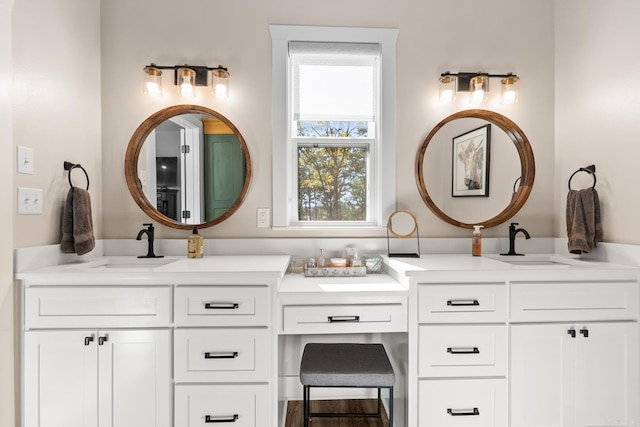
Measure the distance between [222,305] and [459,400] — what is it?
1139 mm

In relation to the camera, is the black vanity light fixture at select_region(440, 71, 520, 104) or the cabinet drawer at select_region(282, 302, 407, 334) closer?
the cabinet drawer at select_region(282, 302, 407, 334)

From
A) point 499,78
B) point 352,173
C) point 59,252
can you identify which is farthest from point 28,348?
point 499,78

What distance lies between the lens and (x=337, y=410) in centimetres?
215

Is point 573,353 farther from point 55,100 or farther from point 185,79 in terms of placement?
point 55,100

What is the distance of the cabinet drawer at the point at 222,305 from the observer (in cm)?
155

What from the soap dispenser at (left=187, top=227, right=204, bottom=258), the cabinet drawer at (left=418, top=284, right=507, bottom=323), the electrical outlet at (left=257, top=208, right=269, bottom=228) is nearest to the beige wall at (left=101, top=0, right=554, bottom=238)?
the electrical outlet at (left=257, top=208, right=269, bottom=228)

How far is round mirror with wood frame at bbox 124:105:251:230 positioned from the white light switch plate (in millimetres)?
584

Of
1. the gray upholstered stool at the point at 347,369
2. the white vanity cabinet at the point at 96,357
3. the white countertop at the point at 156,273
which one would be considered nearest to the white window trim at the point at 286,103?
the white countertop at the point at 156,273

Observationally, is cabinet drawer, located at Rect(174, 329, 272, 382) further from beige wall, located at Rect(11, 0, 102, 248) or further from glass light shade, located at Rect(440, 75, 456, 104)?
glass light shade, located at Rect(440, 75, 456, 104)

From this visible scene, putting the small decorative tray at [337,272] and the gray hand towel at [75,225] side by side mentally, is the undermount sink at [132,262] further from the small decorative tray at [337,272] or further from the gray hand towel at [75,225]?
the small decorative tray at [337,272]

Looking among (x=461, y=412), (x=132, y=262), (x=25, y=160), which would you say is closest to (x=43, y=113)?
(x=25, y=160)

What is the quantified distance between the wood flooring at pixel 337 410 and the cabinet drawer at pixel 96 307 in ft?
3.41

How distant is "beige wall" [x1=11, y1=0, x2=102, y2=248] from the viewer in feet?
5.04

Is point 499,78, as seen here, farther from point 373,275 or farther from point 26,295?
point 26,295
